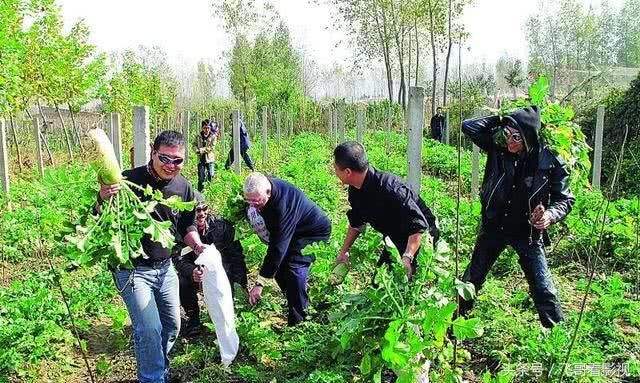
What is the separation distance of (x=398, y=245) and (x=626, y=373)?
5.49 feet

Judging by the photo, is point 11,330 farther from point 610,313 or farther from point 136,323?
point 610,313

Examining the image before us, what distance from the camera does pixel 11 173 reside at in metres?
14.8

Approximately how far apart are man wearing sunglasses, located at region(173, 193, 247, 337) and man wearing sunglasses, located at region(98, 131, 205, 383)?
786mm

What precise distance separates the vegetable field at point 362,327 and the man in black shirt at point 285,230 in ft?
0.72

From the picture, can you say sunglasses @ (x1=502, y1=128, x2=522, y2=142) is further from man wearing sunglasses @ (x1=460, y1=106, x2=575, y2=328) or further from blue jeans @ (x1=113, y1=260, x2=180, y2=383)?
blue jeans @ (x1=113, y1=260, x2=180, y2=383)

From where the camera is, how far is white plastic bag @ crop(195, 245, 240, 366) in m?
4.14

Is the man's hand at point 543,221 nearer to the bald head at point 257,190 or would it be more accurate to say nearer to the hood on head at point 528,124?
the hood on head at point 528,124

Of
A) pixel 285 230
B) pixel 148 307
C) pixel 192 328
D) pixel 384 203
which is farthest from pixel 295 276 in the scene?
Result: pixel 148 307

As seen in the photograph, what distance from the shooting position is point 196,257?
4.84m

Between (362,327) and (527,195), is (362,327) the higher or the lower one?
the lower one

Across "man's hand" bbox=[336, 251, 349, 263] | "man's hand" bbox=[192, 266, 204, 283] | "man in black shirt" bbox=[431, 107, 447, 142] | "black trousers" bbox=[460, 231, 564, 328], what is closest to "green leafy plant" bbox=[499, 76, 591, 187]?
"black trousers" bbox=[460, 231, 564, 328]

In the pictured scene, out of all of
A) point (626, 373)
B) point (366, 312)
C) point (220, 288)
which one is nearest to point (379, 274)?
point (366, 312)

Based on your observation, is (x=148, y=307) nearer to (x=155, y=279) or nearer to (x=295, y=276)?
(x=155, y=279)

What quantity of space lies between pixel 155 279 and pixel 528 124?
2.63 meters
